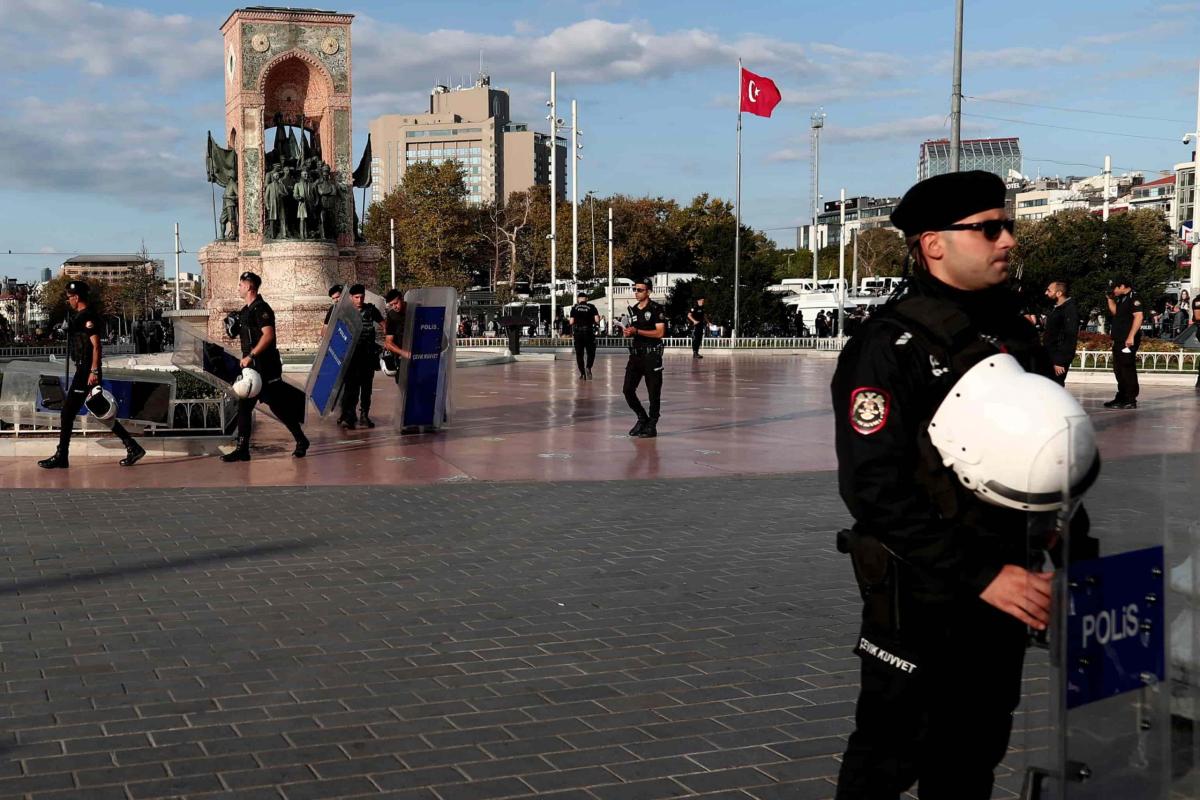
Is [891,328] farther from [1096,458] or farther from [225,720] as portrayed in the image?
[225,720]

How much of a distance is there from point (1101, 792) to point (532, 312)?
71656mm

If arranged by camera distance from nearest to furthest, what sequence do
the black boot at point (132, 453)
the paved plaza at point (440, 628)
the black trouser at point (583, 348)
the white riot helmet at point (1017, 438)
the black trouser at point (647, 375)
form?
1. the white riot helmet at point (1017, 438)
2. the paved plaza at point (440, 628)
3. the black boot at point (132, 453)
4. the black trouser at point (647, 375)
5. the black trouser at point (583, 348)

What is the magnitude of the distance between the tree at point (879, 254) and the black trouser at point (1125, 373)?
78.2 meters

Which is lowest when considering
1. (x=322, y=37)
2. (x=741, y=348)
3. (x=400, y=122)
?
(x=741, y=348)

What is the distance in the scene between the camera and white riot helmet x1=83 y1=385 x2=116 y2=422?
11.0 m

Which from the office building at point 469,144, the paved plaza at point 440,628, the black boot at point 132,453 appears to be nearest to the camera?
the paved plaza at point 440,628

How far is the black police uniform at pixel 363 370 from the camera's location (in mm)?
14633

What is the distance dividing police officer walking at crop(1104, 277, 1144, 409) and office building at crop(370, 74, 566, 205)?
510 ft

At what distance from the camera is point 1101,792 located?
2.39 metres

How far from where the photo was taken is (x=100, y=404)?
36.7 ft

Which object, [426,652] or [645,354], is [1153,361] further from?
[426,652]

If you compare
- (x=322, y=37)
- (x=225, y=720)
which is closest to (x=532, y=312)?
(x=322, y=37)

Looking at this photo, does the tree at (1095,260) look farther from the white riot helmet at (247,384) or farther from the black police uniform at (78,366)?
the black police uniform at (78,366)

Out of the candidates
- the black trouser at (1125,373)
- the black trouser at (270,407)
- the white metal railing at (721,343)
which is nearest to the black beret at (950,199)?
the black trouser at (270,407)
